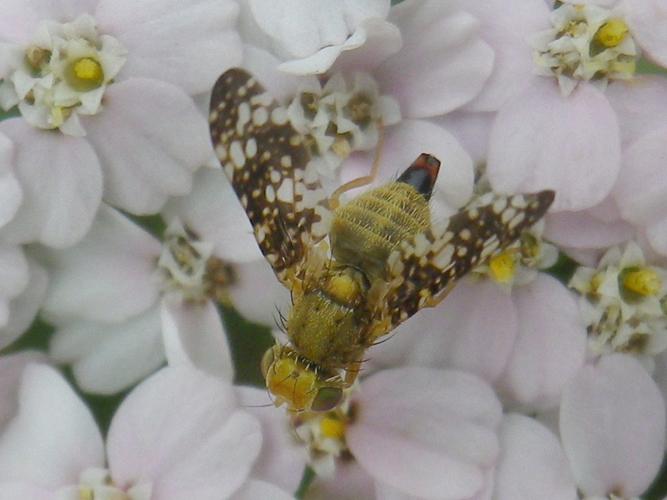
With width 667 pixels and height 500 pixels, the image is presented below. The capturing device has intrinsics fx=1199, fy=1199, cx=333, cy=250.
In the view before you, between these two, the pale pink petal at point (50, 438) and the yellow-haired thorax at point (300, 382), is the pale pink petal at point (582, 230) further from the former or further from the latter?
the pale pink petal at point (50, 438)

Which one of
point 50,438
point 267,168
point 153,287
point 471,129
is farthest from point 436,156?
point 50,438

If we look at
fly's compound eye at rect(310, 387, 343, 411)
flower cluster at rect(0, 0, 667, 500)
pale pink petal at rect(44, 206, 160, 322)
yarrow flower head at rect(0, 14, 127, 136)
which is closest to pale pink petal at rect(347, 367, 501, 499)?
flower cluster at rect(0, 0, 667, 500)

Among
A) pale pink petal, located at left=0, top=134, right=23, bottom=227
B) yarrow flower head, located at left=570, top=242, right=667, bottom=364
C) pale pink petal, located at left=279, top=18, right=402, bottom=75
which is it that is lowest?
yarrow flower head, located at left=570, top=242, right=667, bottom=364

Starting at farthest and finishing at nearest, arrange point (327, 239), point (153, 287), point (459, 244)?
point (153, 287) < point (327, 239) < point (459, 244)

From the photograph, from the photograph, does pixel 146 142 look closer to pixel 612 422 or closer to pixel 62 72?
pixel 62 72

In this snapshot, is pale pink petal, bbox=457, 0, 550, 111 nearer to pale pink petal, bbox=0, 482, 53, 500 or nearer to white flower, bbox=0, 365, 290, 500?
white flower, bbox=0, 365, 290, 500

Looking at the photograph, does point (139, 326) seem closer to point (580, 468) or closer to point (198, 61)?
point (198, 61)
